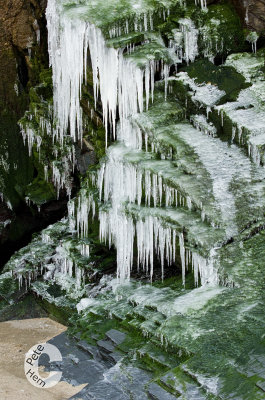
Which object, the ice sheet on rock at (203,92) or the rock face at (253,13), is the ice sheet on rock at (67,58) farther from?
the rock face at (253,13)

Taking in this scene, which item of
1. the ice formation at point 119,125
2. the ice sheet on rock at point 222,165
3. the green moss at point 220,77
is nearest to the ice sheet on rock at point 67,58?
the ice formation at point 119,125

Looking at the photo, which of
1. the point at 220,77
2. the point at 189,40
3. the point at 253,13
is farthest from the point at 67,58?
the point at 253,13

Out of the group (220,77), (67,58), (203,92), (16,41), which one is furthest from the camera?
(16,41)

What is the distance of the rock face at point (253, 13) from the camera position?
982 cm

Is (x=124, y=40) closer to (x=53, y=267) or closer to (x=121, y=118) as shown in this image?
(x=121, y=118)

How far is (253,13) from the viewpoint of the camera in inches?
390

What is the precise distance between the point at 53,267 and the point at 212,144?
4162 millimetres

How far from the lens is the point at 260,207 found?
7.72 metres

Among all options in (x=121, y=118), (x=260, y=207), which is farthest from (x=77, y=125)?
(x=260, y=207)

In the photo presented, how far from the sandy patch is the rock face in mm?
6588

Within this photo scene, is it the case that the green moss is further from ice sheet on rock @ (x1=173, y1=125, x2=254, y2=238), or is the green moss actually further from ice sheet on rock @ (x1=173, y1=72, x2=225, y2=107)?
ice sheet on rock @ (x1=173, y1=125, x2=254, y2=238)

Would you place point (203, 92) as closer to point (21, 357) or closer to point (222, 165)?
point (222, 165)

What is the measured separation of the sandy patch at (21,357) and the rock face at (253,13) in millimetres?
6588

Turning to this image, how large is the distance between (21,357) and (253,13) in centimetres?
732
